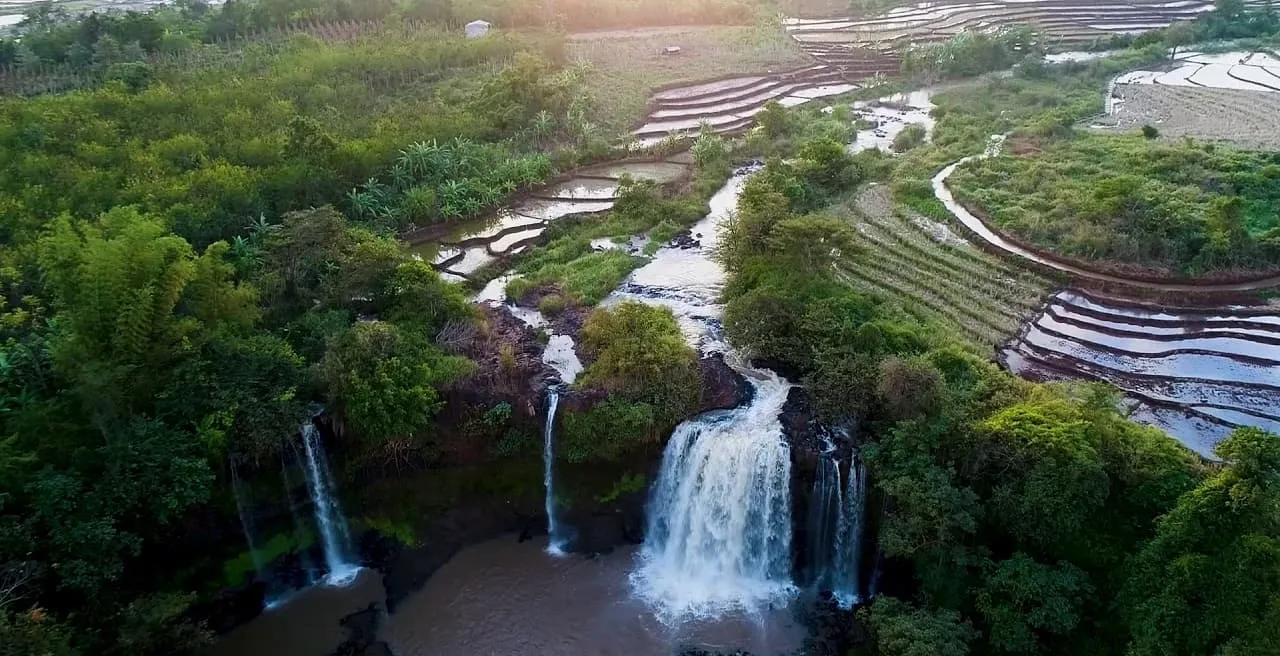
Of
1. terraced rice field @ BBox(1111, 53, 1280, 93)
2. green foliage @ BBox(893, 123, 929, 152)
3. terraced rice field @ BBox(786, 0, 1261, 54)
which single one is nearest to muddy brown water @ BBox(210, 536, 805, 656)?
green foliage @ BBox(893, 123, 929, 152)

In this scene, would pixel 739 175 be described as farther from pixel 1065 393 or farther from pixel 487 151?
pixel 1065 393

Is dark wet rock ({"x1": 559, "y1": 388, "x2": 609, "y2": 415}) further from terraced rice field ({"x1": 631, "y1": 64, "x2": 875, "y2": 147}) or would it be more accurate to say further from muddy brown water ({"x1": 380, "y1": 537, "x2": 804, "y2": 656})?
terraced rice field ({"x1": 631, "y1": 64, "x2": 875, "y2": 147})

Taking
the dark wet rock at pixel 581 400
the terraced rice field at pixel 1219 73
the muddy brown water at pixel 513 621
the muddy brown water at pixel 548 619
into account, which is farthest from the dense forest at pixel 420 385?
the terraced rice field at pixel 1219 73

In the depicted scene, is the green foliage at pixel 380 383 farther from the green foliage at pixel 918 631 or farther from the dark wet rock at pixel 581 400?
the green foliage at pixel 918 631

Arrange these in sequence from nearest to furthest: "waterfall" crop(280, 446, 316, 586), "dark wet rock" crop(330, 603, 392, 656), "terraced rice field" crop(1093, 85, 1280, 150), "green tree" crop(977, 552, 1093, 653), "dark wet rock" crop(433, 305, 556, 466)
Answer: "green tree" crop(977, 552, 1093, 653), "dark wet rock" crop(330, 603, 392, 656), "waterfall" crop(280, 446, 316, 586), "dark wet rock" crop(433, 305, 556, 466), "terraced rice field" crop(1093, 85, 1280, 150)

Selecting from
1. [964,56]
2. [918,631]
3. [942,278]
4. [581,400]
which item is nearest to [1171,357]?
[942,278]

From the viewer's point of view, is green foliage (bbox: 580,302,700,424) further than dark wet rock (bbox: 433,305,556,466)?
No

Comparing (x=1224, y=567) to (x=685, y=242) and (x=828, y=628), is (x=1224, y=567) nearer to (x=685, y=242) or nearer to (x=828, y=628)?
(x=828, y=628)
